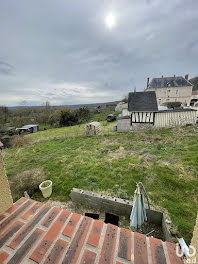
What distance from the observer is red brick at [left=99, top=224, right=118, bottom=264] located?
1055 mm

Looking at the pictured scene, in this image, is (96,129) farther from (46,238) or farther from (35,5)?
(46,238)

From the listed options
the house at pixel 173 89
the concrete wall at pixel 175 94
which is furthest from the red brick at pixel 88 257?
the concrete wall at pixel 175 94

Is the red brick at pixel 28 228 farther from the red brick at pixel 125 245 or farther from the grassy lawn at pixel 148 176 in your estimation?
the grassy lawn at pixel 148 176

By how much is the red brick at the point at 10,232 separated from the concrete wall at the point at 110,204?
104 inches

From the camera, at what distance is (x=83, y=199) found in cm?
390

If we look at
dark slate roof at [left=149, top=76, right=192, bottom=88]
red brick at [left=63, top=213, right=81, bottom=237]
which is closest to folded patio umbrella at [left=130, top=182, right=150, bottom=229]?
red brick at [left=63, top=213, right=81, bottom=237]

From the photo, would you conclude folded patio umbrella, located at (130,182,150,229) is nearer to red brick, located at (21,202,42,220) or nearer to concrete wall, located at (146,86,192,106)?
red brick, located at (21,202,42,220)

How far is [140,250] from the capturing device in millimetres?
1162

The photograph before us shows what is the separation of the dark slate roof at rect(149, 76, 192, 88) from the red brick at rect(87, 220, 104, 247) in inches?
1418

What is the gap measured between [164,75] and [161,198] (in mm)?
36970

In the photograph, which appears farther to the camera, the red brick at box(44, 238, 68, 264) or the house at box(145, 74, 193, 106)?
the house at box(145, 74, 193, 106)

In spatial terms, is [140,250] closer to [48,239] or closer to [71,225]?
[71,225]

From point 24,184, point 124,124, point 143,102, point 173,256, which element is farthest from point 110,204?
point 143,102

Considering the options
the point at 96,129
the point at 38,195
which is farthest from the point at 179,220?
the point at 96,129
